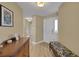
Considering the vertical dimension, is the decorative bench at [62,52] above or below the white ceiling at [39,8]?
below

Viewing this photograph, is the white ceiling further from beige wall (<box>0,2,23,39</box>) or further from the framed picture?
the framed picture

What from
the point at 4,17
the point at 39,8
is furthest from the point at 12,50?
the point at 39,8

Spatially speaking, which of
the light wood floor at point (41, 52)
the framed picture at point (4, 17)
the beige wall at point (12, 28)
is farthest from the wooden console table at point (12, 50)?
the light wood floor at point (41, 52)

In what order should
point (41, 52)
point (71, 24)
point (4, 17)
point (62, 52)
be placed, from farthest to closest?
point (41, 52), point (71, 24), point (4, 17), point (62, 52)

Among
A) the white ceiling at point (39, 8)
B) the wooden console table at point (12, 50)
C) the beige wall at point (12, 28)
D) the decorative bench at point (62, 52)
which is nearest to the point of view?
the wooden console table at point (12, 50)

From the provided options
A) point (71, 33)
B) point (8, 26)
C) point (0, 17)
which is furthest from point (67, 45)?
point (0, 17)

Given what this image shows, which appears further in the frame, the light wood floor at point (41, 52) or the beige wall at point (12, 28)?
the light wood floor at point (41, 52)

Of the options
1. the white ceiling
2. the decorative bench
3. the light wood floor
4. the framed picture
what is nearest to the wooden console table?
the framed picture

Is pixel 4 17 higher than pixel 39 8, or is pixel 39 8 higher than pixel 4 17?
pixel 39 8

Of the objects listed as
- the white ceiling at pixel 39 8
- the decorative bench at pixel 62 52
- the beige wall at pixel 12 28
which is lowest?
the decorative bench at pixel 62 52

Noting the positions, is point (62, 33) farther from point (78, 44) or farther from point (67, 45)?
point (78, 44)

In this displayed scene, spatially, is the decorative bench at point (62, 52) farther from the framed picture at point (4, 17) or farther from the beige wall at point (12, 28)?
the framed picture at point (4, 17)

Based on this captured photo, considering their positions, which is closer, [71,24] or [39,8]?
[71,24]

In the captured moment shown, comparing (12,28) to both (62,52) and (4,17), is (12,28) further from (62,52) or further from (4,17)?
(62,52)
